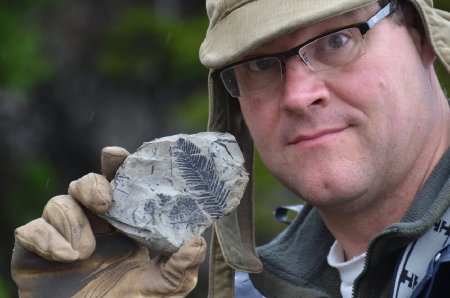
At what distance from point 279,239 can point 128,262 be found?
0.74 metres

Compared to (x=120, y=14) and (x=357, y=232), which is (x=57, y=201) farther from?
(x=120, y=14)

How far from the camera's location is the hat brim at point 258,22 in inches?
102

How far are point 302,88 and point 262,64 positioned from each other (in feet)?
0.56

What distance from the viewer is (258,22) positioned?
2.66 meters

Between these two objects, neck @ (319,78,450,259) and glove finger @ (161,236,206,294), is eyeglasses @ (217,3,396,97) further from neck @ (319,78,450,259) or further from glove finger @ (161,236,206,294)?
glove finger @ (161,236,206,294)

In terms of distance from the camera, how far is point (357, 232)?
2.85m

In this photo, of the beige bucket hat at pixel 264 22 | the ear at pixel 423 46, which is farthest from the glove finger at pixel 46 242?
the ear at pixel 423 46

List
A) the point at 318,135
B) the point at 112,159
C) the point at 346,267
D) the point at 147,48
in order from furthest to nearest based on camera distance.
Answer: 1. the point at 147,48
2. the point at 346,267
3. the point at 318,135
4. the point at 112,159

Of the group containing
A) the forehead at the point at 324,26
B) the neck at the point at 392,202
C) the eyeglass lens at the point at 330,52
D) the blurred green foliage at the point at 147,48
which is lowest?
the blurred green foliage at the point at 147,48

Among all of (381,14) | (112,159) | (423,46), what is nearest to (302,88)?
(381,14)

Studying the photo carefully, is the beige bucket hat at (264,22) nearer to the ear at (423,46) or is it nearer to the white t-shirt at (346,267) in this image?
the ear at (423,46)

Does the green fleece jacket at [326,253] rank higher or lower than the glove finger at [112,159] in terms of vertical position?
lower

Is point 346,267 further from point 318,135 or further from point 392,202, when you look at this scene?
point 318,135

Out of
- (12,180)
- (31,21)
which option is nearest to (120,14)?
(31,21)
